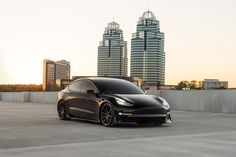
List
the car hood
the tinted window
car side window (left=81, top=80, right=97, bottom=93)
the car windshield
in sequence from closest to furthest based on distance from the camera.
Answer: the car hood, the car windshield, car side window (left=81, top=80, right=97, bottom=93), the tinted window

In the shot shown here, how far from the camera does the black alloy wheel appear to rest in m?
13.1

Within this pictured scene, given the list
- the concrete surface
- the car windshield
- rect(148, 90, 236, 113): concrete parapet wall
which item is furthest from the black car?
rect(148, 90, 236, 113): concrete parapet wall

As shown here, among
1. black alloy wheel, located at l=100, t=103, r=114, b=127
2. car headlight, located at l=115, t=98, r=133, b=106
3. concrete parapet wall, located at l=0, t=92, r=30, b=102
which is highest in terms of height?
car headlight, located at l=115, t=98, r=133, b=106

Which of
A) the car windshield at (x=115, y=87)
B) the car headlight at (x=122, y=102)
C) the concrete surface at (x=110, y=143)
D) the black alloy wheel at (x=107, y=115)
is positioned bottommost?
the concrete surface at (x=110, y=143)

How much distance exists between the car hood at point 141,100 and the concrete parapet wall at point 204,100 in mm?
9509

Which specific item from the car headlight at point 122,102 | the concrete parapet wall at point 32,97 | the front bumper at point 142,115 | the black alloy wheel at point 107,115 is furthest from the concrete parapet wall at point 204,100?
the concrete parapet wall at point 32,97

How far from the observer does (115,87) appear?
14.2m

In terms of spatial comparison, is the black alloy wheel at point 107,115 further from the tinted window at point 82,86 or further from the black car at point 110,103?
the tinted window at point 82,86

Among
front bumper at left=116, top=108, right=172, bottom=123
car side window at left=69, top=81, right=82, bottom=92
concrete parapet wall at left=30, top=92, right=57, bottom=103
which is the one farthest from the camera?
concrete parapet wall at left=30, top=92, right=57, bottom=103

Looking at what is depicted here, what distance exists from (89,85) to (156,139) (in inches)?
200

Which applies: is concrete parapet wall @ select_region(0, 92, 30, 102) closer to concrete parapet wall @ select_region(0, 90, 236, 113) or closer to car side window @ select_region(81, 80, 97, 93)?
concrete parapet wall @ select_region(0, 90, 236, 113)

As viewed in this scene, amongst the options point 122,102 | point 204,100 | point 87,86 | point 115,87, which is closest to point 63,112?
point 87,86

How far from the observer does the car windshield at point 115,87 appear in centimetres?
1395

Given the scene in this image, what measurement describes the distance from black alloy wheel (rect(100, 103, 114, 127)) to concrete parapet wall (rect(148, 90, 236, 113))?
10.1 meters
